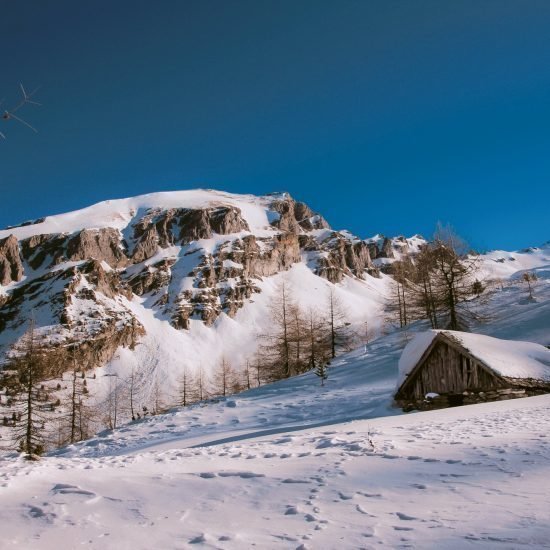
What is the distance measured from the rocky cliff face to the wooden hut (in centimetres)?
7882

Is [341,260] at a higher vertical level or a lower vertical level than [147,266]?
higher

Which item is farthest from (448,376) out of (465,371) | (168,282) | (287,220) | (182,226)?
(287,220)

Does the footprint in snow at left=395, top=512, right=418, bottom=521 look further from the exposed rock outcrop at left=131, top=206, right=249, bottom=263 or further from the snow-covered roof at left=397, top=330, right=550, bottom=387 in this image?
the exposed rock outcrop at left=131, top=206, right=249, bottom=263

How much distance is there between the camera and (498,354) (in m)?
18.3

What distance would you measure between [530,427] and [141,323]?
100015 millimetres

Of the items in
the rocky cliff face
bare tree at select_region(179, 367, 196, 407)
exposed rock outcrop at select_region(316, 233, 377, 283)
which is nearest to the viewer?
bare tree at select_region(179, 367, 196, 407)

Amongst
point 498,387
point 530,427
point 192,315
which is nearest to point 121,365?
point 192,315

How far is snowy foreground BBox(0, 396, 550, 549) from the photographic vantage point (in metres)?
3.87

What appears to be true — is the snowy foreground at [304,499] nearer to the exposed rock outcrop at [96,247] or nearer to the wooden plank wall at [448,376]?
the wooden plank wall at [448,376]

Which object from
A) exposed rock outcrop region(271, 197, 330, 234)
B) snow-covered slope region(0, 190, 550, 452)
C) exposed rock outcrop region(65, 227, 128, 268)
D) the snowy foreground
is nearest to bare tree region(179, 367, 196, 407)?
snow-covered slope region(0, 190, 550, 452)

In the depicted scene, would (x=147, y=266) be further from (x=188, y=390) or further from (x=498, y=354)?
(x=498, y=354)

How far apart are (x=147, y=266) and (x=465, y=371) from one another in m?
120

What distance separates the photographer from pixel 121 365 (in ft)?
282

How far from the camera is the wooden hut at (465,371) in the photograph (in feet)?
56.5
